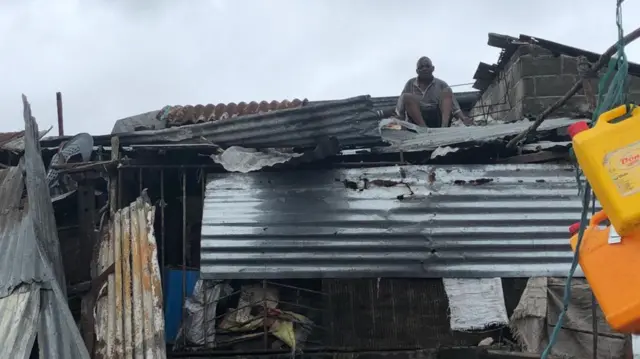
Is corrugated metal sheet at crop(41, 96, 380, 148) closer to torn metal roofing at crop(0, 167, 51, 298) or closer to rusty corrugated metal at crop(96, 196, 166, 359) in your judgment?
rusty corrugated metal at crop(96, 196, 166, 359)

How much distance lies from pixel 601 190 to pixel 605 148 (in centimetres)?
14

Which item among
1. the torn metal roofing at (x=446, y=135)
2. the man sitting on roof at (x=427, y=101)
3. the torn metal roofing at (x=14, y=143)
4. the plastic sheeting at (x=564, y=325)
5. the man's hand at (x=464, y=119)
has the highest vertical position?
the man sitting on roof at (x=427, y=101)

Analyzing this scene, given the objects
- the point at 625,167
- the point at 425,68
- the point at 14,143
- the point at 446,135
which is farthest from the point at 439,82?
the point at 625,167

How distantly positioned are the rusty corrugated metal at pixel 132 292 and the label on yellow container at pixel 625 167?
4.80 m

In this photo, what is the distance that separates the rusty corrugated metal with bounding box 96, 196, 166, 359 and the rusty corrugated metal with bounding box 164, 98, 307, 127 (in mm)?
2761

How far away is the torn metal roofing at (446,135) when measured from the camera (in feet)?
23.1

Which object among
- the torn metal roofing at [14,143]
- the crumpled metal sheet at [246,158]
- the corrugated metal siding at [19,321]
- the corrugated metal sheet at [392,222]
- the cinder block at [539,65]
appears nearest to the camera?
the corrugated metal siding at [19,321]

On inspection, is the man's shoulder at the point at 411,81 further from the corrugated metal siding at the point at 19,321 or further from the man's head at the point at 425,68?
the corrugated metal siding at the point at 19,321

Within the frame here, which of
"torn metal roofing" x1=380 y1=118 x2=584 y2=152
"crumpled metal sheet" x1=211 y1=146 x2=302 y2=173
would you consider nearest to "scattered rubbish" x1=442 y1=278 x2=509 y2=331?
"torn metal roofing" x1=380 y1=118 x2=584 y2=152

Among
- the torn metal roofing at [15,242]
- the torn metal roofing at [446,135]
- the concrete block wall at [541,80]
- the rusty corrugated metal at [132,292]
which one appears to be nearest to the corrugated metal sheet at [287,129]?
the torn metal roofing at [446,135]

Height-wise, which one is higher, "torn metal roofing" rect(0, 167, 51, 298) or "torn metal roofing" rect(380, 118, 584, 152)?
"torn metal roofing" rect(380, 118, 584, 152)

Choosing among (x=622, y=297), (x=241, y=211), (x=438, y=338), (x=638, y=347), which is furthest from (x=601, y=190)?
(x=241, y=211)

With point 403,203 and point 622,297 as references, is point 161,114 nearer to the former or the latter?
point 403,203

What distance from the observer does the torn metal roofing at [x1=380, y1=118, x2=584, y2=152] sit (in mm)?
7035
